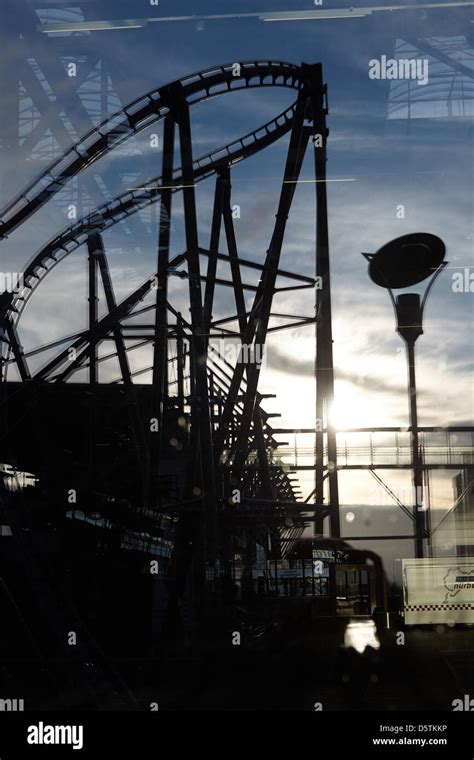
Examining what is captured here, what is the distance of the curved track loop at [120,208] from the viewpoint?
17.8 feet

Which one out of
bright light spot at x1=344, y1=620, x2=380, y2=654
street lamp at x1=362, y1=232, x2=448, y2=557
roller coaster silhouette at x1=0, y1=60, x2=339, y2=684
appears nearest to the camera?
bright light spot at x1=344, y1=620, x2=380, y2=654

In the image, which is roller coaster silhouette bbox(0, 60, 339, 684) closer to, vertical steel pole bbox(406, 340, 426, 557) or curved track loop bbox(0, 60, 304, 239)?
curved track loop bbox(0, 60, 304, 239)

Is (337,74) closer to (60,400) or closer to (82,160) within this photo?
(82,160)

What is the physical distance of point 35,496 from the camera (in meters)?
5.55

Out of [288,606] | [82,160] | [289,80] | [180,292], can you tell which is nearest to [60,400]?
[180,292]

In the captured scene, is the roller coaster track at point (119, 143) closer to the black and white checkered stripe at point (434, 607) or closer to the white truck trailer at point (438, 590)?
the white truck trailer at point (438, 590)

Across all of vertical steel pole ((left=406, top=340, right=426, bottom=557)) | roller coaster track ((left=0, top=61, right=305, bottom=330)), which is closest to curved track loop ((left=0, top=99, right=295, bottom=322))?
roller coaster track ((left=0, top=61, right=305, bottom=330))

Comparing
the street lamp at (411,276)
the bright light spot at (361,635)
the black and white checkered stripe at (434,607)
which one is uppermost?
the street lamp at (411,276)

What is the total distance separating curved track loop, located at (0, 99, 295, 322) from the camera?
17.8ft

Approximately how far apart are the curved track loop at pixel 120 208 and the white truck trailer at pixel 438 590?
2557 mm

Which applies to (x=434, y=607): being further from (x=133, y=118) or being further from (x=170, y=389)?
(x=133, y=118)

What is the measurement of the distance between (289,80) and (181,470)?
241 centimetres

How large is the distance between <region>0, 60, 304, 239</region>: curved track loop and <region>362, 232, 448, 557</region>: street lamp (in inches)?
44.3

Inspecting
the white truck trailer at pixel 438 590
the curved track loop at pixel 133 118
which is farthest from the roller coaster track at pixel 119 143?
the white truck trailer at pixel 438 590
